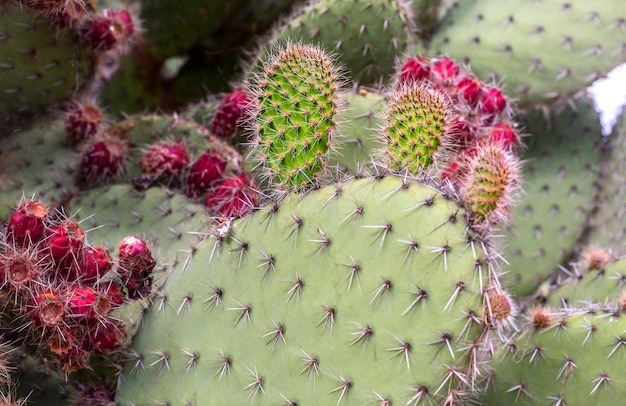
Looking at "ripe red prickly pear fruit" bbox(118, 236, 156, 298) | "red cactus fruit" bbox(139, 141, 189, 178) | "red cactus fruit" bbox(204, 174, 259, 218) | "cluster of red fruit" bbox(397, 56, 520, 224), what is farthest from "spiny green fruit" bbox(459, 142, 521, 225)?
"red cactus fruit" bbox(139, 141, 189, 178)

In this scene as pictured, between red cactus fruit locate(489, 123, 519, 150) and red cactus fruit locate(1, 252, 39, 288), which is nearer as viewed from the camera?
red cactus fruit locate(1, 252, 39, 288)

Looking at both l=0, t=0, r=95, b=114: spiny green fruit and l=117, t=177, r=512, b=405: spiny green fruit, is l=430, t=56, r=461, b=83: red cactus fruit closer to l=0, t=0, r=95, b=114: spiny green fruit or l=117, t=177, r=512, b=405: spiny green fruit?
l=117, t=177, r=512, b=405: spiny green fruit

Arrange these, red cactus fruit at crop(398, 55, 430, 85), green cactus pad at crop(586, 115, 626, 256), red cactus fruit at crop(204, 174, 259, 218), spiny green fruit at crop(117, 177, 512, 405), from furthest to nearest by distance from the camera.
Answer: green cactus pad at crop(586, 115, 626, 256)
red cactus fruit at crop(398, 55, 430, 85)
red cactus fruit at crop(204, 174, 259, 218)
spiny green fruit at crop(117, 177, 512, 405)

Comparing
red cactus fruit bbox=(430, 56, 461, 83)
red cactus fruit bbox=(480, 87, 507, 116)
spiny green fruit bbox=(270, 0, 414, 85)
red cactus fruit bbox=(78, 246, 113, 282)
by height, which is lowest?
red cactus fruit bbox=(78, 246, 113, 282)

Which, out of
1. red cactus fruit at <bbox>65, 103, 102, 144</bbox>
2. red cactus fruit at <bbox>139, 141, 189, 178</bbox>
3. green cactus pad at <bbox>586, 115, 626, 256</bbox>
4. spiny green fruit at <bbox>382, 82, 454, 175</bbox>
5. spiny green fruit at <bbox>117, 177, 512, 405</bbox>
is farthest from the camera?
green cactus pad at <bbox>586, 115, 626, 256</bbox>

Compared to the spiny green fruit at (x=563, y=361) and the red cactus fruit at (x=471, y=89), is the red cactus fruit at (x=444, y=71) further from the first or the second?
the spiny green fruit at (x=563, y=361)

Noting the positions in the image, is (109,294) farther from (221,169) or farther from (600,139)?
(600,139)

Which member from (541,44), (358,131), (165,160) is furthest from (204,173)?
(541,44)

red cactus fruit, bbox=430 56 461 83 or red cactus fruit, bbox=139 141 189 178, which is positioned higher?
red cactus fruit, bbox=430 56 461 83
